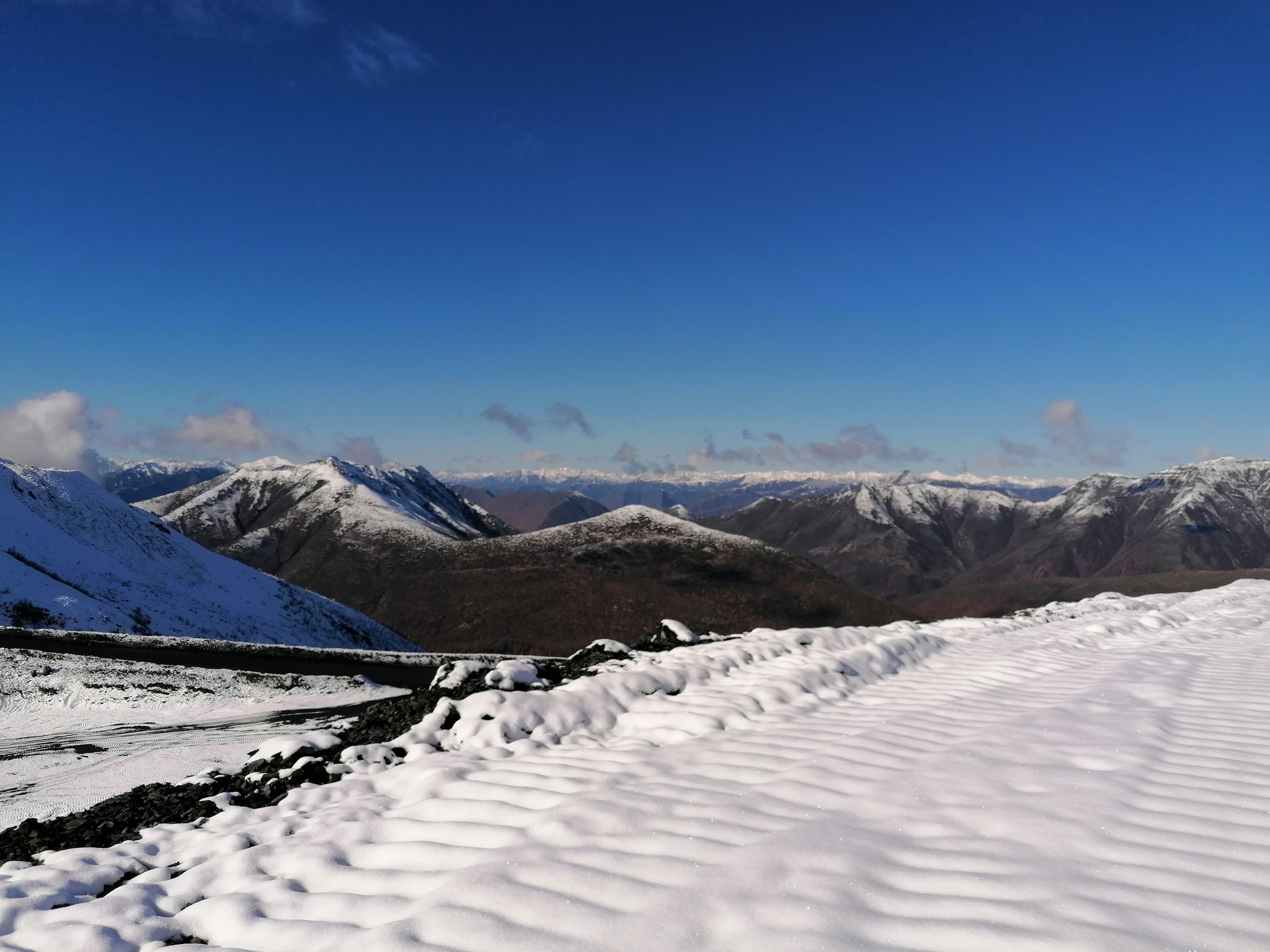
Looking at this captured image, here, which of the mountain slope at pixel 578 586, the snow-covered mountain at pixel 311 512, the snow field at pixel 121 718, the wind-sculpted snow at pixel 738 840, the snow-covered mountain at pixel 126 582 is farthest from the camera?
the snow-covered mountain at pixel 311 512

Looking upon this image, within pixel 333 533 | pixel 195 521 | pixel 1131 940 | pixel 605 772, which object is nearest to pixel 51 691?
pixel 605 772

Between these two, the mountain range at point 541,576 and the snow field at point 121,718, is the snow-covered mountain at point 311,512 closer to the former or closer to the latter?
the mountain range at point 541,576

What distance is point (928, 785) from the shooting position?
6.02m

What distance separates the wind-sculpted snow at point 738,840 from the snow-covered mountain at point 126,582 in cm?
3493

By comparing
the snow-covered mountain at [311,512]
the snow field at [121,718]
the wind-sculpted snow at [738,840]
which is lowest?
the snow field at [121,718]

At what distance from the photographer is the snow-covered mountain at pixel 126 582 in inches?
1364

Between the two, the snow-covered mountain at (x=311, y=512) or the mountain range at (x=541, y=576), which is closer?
the mountain range at (x=541, y=576)

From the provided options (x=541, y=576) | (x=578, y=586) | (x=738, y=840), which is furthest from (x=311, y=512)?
(x=738, y=840)

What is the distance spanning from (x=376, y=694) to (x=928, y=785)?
700 inches

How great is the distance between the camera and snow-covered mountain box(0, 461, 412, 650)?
34656 mm

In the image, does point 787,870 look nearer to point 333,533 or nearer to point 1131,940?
point 1131,940

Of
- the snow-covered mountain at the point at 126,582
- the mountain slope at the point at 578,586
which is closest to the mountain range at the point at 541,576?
the mountain slope at the point at 578,586

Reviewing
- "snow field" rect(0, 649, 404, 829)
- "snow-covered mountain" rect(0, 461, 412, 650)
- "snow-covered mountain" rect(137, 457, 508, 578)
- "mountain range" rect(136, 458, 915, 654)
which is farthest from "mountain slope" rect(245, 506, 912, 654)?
"snow field" rect(0, 649, 404, 829)

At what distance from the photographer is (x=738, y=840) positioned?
4.95m
